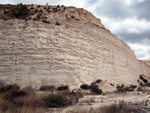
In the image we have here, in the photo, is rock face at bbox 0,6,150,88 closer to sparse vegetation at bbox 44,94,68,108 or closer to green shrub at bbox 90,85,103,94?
green shrub at bbox 90,85,103,94

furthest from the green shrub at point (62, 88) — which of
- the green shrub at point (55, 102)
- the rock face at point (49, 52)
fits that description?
the green shrub at point (55, 102)

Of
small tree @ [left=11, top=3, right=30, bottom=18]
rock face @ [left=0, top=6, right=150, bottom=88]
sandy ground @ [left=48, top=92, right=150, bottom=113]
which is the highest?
small tree @ [left=11, top=3, right=30, bottom=18]

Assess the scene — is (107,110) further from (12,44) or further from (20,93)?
(12,44)

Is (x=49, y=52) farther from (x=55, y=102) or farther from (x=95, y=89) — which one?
(x=55, y=102)

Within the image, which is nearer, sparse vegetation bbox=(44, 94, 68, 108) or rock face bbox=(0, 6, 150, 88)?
sparse vegetation bbox=(44, 94, 68, 108)

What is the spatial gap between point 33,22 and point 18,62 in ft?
11.5

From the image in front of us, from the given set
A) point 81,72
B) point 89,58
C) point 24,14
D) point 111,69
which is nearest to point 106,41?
point 111,69

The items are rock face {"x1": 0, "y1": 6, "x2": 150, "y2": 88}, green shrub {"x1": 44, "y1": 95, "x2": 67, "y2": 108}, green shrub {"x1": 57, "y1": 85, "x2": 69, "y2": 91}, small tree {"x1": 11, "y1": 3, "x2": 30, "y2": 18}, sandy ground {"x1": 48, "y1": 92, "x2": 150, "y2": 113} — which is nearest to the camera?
sandy ground {"x1": 48, "y1": 92, "x2": 150, "y2": 113}

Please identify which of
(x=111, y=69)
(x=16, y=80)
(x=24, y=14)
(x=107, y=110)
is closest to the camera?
(x=107, y=110)

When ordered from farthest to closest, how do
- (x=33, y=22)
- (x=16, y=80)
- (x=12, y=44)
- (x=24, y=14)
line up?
(x=24, y=14) < (x=33, y=22) < (x=12, y=44) < (x=16, y=80)

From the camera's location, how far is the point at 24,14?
1485cm

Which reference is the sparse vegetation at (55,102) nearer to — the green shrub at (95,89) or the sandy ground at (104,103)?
the sandy ground at (104,103)

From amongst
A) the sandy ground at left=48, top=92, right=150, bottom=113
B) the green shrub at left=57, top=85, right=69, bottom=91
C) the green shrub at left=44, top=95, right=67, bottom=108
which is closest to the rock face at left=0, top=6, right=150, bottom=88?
the green shrub at left=57, top=85, right=69, bottom=91

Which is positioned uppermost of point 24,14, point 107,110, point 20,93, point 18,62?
point 24,14
